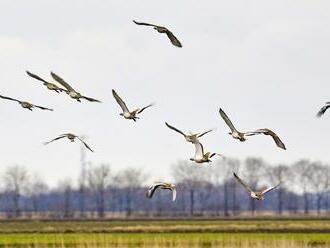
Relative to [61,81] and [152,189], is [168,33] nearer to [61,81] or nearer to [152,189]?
[61,81]

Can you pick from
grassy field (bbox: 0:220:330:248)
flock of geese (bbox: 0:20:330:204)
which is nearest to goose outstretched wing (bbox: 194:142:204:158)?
flock of geese (bbox: 0:20:330:204)

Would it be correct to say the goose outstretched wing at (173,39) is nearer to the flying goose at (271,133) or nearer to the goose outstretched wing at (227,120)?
the goose outstretched wing at (227,120)

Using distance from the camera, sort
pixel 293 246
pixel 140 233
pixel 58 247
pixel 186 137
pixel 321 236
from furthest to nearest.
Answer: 1. pixel 140 233
2. pixel 321 236
3. pixel 58 247
4. pixel 293 246
5. pixel 186 137

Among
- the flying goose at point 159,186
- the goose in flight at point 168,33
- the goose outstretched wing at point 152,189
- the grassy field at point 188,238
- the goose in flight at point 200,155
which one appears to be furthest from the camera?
the grassy field at point 188,238

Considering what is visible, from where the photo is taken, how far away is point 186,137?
27.9m

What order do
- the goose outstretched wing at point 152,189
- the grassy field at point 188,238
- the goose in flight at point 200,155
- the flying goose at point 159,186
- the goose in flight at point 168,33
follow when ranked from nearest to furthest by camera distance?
the goose outstretched wing at point 152,189, the flying goose at point 159,186, the goose in flight at point 168,33, the goose in flight at point 200,155, the grassy field at point 188,238

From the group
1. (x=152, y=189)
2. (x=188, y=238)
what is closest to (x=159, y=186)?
(x=152, y=189)

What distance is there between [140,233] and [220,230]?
22.2 ft

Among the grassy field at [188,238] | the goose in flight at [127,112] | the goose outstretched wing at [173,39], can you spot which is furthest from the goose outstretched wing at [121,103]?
the grassy field at [188,238]

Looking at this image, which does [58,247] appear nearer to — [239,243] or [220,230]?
[239,243]

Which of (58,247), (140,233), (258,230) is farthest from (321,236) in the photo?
(58,247)

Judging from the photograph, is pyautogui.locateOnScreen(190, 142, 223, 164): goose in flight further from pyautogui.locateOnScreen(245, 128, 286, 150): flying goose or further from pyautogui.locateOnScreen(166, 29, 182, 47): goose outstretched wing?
pyautogui.locateOnScreen(166, 29, 182, 47): goose outstretched wing

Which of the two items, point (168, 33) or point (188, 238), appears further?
point (188, 238)

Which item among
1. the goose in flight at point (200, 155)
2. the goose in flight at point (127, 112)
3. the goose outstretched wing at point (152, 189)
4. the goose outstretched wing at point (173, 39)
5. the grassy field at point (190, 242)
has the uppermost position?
the goose outstretched wing at point (173, 39)
